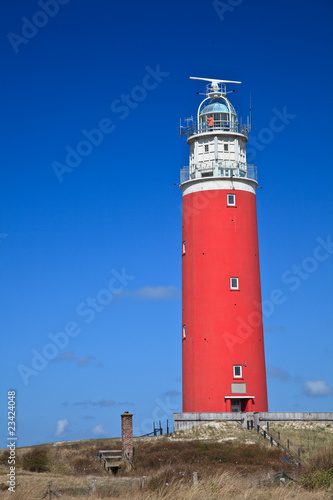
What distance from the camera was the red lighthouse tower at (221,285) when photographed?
4675 cm

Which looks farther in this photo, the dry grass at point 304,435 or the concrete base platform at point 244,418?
the concrete base platform at point 244,418

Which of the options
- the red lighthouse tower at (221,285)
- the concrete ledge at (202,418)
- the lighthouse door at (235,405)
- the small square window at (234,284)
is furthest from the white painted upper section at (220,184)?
the concrete ledge at (202,418)

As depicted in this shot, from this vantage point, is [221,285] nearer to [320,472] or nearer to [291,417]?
[291,417]

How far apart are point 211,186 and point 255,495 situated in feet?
93.1

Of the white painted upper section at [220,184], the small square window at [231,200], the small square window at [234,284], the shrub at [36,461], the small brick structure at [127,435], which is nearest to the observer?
the shrub at [36,461]

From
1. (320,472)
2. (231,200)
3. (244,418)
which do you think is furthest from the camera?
(231,200)

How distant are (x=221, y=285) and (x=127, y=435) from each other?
1220 centimetres

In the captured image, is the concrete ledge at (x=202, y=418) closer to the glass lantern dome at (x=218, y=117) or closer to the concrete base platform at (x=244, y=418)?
the concrete base platform at (x=244, y=418)

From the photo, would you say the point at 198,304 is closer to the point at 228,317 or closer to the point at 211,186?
the point at 228,317

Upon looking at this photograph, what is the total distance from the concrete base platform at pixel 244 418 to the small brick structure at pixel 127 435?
5453mm

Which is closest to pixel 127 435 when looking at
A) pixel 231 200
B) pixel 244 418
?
pixel 244 418

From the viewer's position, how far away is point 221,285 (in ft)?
156

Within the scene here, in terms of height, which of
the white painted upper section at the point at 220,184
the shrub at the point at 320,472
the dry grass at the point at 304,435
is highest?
the white painted upper section at the point at 220,184

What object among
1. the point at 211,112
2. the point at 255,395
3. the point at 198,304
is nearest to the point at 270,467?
the point at 255,395
